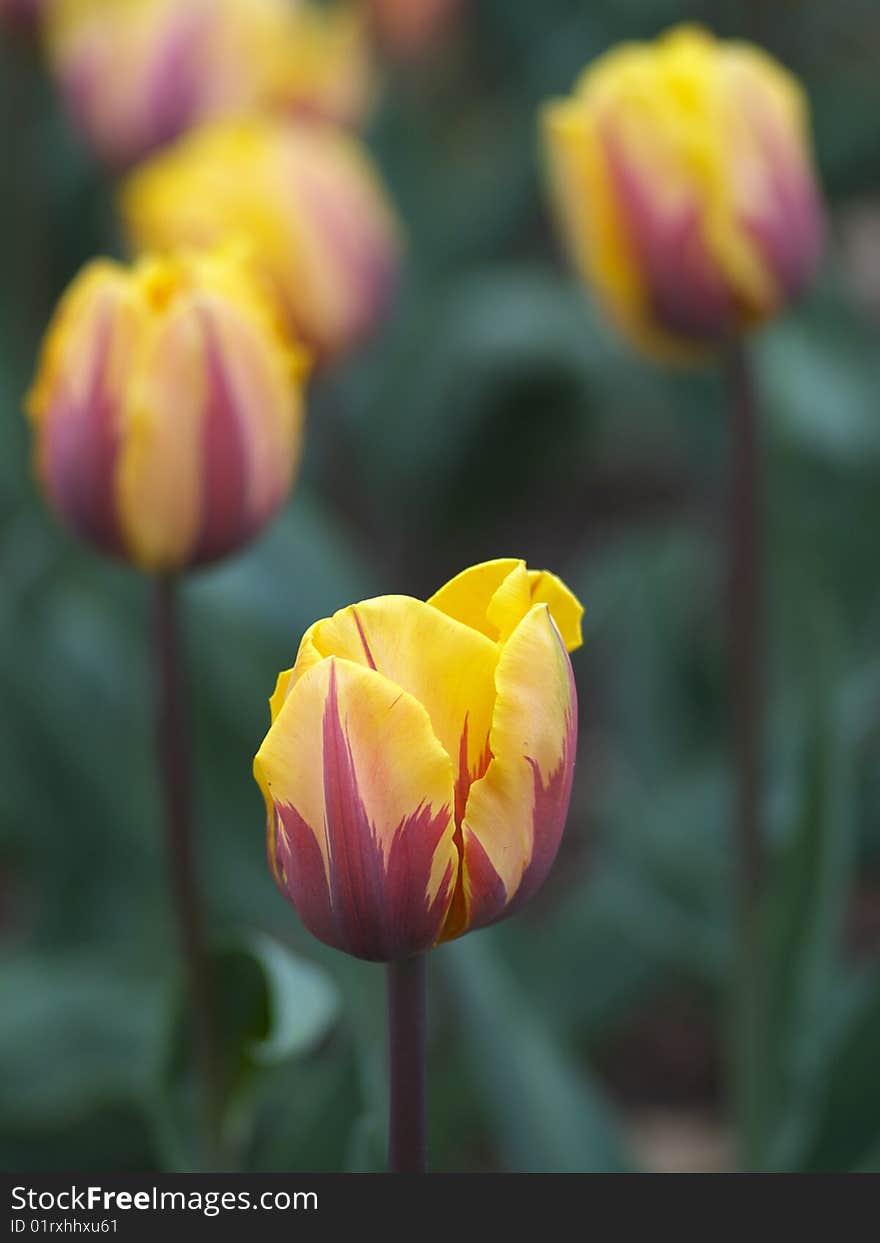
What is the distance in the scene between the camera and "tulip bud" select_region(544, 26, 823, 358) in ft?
3.18

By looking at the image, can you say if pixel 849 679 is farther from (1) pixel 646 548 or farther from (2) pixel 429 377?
(2) pixel 429 377

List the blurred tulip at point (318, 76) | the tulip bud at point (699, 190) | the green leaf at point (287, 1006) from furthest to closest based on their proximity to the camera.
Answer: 1. the blurred tulip at point (318, 76)
2. the tulip bud at point (699, 190)
3. the green leaf at point (287, 1006)

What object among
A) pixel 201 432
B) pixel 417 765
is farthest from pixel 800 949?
pixel 417 765

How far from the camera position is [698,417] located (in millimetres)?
1984

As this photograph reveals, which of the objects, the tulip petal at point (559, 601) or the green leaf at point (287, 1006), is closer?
the tulip petal at point (559, 601)

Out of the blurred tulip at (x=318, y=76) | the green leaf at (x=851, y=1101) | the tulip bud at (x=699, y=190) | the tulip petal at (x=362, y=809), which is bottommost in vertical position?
the green leaf at (x=851, y=1101)

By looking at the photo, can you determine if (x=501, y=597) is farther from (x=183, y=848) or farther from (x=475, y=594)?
(x=183, y=848)

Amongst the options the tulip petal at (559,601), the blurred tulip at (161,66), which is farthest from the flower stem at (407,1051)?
the blurred tulip at (161,66)

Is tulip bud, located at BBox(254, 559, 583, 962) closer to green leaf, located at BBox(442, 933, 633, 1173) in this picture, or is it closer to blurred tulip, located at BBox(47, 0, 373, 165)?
green leaf, located at BBox(442, 933, 633, 1173)

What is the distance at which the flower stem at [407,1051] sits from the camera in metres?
0.53

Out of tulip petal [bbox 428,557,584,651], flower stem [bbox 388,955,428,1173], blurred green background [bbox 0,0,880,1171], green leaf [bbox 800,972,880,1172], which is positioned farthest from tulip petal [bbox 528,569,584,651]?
green leaf [bbox 800,972,880,1172]

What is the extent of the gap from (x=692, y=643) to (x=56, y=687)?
0.65 metres

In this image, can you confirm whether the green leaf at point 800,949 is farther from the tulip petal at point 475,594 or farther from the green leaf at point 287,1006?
the tulip petal at point 475,594

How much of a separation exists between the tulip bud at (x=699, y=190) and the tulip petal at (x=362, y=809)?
55 centimetres
